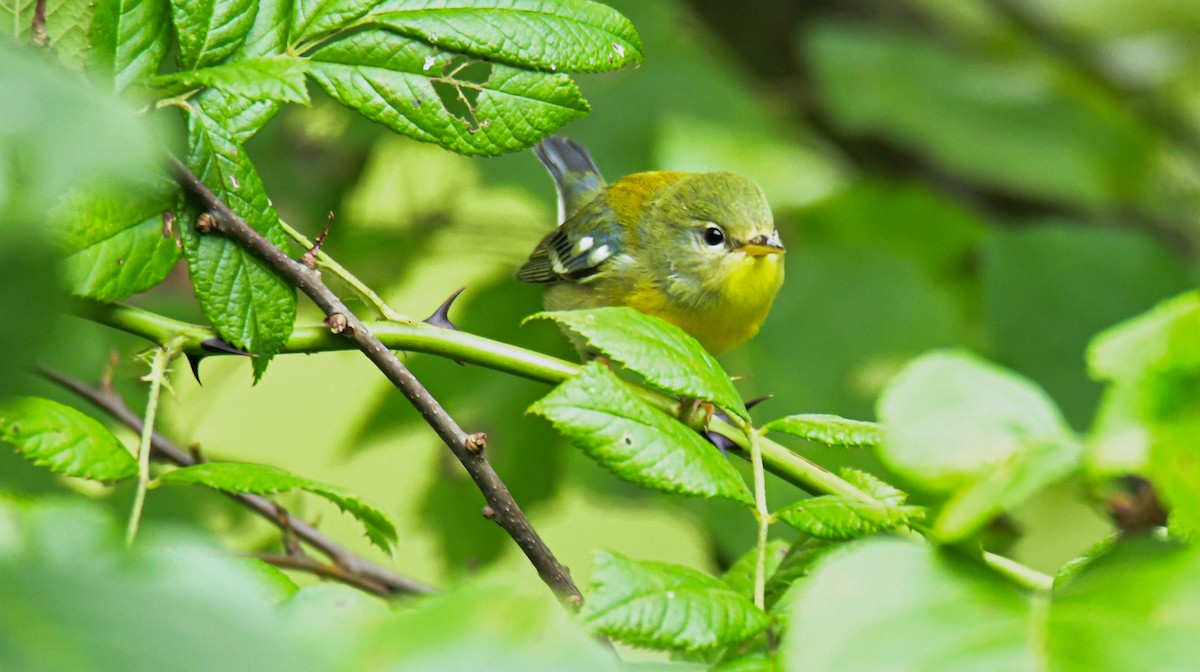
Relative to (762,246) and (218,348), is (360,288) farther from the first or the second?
(762,246)

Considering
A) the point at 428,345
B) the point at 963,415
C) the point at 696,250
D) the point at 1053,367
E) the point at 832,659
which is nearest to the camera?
Result: the point at 832,659

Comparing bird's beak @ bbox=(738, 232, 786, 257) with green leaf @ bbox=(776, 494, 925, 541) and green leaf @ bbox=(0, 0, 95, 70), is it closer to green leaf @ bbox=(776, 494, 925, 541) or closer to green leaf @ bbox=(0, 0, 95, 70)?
green leaf @ bbox=(776, 494, 925, 541)

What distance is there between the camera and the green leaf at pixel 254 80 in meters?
1.46

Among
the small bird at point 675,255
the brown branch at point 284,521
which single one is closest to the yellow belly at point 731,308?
the small bird at point 675,255

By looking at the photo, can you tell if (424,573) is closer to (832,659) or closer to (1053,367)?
(1053,367)

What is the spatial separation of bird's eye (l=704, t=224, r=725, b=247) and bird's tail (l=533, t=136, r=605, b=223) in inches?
32.4

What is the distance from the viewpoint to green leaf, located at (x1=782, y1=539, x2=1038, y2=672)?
0.87 m

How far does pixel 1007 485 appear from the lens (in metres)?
0.91

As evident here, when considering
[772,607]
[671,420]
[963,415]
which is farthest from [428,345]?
[963,415]

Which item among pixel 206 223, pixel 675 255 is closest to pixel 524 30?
pixel 206 223

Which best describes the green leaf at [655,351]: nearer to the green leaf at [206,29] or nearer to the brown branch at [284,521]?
the green leaf at [206,29]

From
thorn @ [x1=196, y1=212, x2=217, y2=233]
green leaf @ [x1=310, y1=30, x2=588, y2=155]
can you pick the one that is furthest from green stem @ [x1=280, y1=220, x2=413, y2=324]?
green leaf @ [x1=310, y1=30, x2=588, y2=155]

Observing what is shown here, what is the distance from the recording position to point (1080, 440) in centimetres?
95

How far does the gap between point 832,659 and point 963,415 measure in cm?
24
